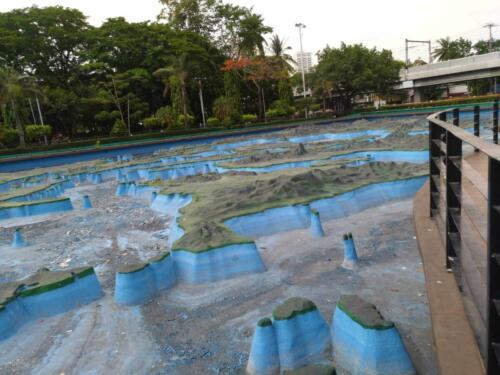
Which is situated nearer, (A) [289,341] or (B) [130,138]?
(A) [289,341]

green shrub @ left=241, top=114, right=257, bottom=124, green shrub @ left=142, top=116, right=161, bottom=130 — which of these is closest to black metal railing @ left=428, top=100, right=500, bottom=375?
green shrub @ left=142, top=116, right=161, bottom=130

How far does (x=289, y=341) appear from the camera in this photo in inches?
150

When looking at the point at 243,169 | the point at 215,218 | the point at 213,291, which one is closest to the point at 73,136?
the point at 243,169

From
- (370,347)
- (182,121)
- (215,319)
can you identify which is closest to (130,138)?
(182,121)

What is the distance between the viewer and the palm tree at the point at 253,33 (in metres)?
43.1

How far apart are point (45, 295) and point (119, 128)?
2984cm

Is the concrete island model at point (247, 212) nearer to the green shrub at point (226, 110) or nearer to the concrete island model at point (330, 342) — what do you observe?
the concrete island model at point (330, 342)

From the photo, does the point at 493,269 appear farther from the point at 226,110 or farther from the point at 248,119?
the point at 248,119

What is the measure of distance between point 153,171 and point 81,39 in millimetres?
25478

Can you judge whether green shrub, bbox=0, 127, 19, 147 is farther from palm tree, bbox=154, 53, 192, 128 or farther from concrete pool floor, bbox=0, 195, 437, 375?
concrete pool floor, bbox=0, 195, 437, 375

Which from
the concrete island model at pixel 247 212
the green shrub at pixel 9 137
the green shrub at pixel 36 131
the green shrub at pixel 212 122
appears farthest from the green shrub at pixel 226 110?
the concrete island model at pixel 247 212

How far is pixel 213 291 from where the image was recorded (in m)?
5.82

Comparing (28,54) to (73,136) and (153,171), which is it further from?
(153,171)

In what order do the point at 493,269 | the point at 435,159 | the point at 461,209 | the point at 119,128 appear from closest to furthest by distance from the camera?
the point at 493,269, the point at 461,209, the point at 435,159, the point at 119,128
